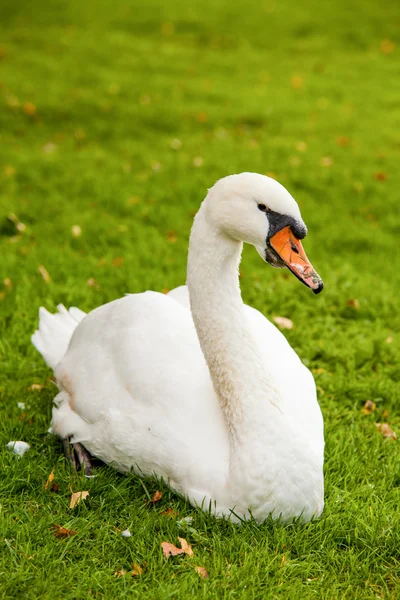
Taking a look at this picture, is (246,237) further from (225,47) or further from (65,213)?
(225,47)

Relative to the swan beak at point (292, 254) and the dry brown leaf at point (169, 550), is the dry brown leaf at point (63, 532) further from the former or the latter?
the swan beak at point (292, 254)

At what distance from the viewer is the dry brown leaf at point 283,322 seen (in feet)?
16.8

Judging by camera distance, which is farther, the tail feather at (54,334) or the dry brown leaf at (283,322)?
the dry brown leaf at (283,322)

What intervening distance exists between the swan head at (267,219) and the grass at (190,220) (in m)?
1.14

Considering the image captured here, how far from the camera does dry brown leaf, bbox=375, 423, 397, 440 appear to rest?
4.03 metres

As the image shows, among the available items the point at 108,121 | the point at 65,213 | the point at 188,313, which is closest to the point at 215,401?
the point at 188,313

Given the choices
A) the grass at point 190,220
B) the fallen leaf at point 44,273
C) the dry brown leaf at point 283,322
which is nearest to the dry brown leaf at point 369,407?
the grass at point 190,220

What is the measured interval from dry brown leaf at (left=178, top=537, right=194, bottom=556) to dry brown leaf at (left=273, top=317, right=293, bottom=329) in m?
2.30

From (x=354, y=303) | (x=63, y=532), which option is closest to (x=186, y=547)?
(x=63, y=532)

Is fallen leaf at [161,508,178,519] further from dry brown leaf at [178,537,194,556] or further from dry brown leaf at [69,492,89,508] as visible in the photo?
dry brown leaf at [69,492,89,508]

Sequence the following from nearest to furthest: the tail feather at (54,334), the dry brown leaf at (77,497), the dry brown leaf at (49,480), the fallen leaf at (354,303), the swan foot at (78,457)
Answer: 1. the dry brown leaf at (77,497)
2. the dry brown leaf at (49,480)
3. the swan foot at (78,457)
4. the tail feather at (54,334)
5. the fallen leaf at (354,303)

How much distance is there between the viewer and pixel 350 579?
301cm

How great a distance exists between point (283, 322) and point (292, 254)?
2.30 m

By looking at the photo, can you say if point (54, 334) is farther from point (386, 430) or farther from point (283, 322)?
point (386, 430)
